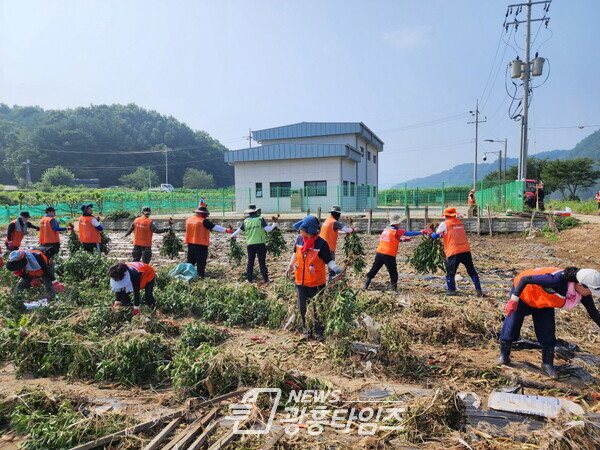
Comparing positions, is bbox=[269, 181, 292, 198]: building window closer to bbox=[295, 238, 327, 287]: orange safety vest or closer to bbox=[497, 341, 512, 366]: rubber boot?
bbox=[295, 238, 327, 287]: orange safety vest

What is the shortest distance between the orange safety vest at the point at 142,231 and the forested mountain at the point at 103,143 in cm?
7953

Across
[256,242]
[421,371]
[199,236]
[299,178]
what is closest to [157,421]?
[421,371]

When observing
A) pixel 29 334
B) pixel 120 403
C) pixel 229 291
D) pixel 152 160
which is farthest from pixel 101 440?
pixel 152 160

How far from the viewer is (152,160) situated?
89938 millimetres

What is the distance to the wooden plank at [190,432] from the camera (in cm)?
306

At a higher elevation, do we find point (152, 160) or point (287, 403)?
point (152, 160)

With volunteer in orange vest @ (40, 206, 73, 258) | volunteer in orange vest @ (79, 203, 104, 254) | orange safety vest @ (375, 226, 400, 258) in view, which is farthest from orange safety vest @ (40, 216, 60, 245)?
orange safety vest @ (375, 226, 400, 258)

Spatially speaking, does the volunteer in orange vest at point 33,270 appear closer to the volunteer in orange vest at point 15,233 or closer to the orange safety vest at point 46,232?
the orange safety vest at point 46,232

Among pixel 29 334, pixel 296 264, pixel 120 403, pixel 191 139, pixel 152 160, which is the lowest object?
pixel 120 403

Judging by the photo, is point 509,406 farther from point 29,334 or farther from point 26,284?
point 26,284

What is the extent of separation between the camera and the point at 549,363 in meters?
4.16

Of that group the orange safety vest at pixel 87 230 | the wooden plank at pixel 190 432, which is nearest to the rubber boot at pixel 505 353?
the wooden plank at pixel 190 432

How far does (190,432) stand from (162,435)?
→ 0.22 metres

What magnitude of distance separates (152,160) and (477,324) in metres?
93.9
